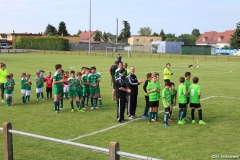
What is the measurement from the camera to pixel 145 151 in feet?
27.9

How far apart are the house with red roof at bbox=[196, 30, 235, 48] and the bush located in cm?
5200

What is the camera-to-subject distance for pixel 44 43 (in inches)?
3666

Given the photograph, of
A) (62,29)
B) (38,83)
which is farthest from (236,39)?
(62,29)

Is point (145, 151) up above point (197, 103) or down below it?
below

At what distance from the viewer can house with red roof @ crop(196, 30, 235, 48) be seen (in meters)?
111

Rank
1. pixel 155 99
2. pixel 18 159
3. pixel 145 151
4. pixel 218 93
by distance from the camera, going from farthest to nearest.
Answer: pixel 218 93, pixel 155 99, pixel 145 151, pixel 18 159

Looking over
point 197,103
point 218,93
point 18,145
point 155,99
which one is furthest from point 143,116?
point 218,93

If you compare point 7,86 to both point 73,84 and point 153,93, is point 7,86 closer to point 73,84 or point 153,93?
point 73,84

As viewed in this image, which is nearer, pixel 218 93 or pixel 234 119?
pixel 234 119

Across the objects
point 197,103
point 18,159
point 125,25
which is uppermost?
point 125,25

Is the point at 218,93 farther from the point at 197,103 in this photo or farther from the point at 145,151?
the point at 145,151

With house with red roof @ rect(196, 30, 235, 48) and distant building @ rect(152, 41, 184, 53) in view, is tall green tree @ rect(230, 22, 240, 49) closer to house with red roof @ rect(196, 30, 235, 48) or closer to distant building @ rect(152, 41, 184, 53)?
distant building @ rect(152, 41, 184, 53)

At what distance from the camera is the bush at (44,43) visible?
9078 cm

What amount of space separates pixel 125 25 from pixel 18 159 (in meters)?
141
